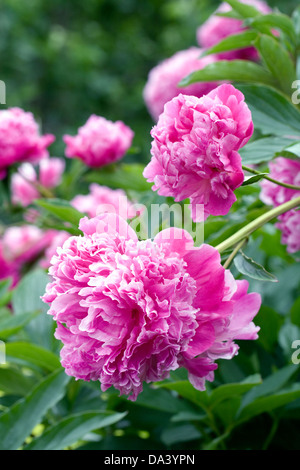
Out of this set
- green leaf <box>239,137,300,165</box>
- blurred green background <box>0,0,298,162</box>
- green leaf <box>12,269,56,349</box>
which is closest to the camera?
green leaf <box>239,137,300,165</box>

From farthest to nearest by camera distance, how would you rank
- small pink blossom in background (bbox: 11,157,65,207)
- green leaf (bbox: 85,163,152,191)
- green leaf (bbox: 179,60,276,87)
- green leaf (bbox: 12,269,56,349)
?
small pink blossom in background (bbox: 11,157,65,207) → green leaf (bbox: 85,163,152,191) → green leaf (bbox: 12,269,56,349) → green leaf (bbox: 179,60,276,87)

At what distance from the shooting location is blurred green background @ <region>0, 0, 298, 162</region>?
12.9ft

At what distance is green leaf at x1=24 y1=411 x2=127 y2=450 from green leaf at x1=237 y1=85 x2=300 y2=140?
0.88 feet

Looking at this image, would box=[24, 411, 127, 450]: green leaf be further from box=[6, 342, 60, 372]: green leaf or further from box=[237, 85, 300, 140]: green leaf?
box=[237, 85, 300, 140]: green leaf

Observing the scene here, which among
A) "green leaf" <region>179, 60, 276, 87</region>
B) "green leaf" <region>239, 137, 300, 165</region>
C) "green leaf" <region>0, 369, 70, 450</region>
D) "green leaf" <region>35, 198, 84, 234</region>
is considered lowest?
"green leaf" <region>0, 369, 70, 450</region>

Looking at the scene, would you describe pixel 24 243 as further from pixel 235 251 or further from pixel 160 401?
pixel 235 251

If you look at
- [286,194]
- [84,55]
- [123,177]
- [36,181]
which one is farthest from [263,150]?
[84,55]

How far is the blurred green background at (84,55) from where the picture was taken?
12.9 ft

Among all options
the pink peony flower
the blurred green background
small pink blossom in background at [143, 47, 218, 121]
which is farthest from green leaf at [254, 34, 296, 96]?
the blurred green background

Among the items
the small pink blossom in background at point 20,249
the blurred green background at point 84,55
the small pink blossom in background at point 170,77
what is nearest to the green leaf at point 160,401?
the small pink blossom in background at point 20,249

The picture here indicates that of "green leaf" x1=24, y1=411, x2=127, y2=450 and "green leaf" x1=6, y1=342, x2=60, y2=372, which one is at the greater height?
"green leaf" x1=6, y1=342, x2=60, y2=372

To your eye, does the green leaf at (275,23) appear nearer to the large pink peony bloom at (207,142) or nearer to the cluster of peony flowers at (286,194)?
the cluster of peony flowers at (286,194)

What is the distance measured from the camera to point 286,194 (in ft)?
1.53

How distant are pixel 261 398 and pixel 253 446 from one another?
69mm
